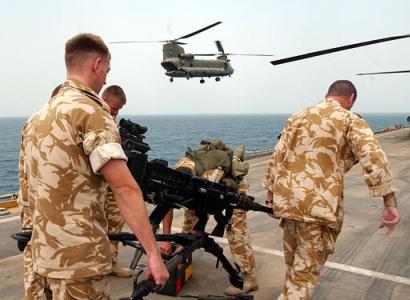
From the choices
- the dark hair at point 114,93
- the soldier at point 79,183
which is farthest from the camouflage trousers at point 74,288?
the dark hair at point 114,93

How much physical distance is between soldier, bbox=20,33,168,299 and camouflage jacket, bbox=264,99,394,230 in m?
1.81

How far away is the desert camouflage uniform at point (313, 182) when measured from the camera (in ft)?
11.8

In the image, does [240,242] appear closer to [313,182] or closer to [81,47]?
[313,182]

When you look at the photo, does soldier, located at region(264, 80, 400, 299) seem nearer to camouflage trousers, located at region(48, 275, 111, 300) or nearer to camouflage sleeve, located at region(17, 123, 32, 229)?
camouflage trousers, located at region(48, 275, 111, 300)

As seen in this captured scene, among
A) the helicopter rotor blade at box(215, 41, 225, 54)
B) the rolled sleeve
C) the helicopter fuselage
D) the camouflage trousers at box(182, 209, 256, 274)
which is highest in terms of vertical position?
the helicopter rotor blade at box(215, 41, 225, 54)

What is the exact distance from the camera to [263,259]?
19.4ft

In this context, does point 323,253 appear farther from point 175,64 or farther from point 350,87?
point 175,64

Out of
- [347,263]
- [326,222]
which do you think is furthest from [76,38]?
[347,263]

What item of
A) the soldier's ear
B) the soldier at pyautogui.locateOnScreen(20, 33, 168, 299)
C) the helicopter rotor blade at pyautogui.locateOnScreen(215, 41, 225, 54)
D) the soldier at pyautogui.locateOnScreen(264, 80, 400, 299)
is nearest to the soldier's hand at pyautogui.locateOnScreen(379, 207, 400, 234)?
the soldier at pyautogui.locateOnScreen(264, 80, 400, 299)

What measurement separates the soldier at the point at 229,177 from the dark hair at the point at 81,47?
1.90 meters

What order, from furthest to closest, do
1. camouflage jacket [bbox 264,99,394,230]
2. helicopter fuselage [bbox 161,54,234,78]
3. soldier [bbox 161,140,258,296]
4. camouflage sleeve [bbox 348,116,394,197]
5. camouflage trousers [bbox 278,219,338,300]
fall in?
helicopter fuselage [bbox 161,54,234,78]
soldier [bbox 161,140,258,296]
camouflage trousers [bbox 278,219,338,300]
camouflage jacket [bbox 264,99,394,230]
camouflage sleeve [bbox 348,116,394,197]

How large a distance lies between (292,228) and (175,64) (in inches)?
1311

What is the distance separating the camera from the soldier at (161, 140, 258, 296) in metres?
4.34

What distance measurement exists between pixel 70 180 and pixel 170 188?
0.98 metres
